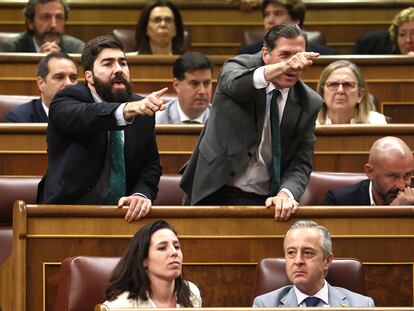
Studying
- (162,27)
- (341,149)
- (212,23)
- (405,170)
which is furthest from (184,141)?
(212,23)

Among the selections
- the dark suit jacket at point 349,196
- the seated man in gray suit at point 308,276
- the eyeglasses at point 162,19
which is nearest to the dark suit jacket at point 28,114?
the eyeglasses at point 162,19

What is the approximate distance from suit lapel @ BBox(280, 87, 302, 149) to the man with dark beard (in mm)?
280

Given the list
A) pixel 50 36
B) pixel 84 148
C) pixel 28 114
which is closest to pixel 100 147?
pixel 84 148

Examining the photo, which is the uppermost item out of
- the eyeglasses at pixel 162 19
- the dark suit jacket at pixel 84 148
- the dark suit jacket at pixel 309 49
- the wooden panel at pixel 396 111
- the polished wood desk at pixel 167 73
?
the eyeglasses at pixel 162 19

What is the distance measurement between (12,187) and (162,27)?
51.2 inches

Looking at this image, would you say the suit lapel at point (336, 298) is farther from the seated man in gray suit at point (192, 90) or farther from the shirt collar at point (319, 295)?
the seated man in gray suit at point (192, 90)

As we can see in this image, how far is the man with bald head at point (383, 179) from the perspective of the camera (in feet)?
9.08

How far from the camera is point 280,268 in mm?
2404

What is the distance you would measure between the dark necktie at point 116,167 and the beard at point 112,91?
72 mm

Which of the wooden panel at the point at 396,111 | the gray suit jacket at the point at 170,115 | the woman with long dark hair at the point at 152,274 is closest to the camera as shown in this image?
the woman with long dark hair at the point at 152,274

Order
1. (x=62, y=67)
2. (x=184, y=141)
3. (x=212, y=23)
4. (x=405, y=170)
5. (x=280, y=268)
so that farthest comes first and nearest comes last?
(x=212, y=23) < (x=62, y=67) < (x=184, y=141) < (x=405, y=170) < (x=280, y=268)

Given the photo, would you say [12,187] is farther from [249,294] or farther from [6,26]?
[6,26]

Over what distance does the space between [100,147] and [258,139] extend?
1.09 feet

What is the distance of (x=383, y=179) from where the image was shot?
2.77 metres
